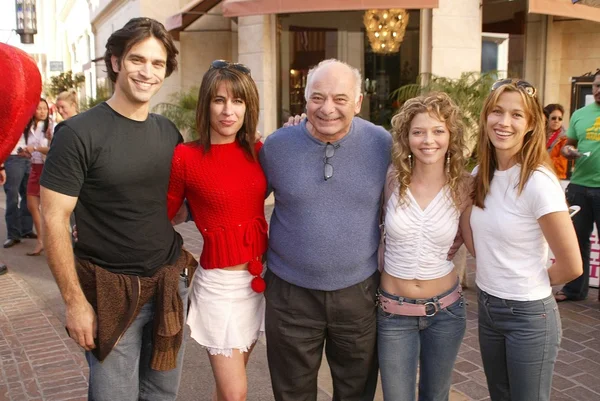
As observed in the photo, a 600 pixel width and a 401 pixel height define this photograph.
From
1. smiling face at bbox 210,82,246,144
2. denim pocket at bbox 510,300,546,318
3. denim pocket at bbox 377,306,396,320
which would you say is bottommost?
denim pocket at bbox 377,306,396,320

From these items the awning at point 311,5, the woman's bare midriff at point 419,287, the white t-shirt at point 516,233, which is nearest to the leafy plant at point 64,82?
the awning at point 311,5

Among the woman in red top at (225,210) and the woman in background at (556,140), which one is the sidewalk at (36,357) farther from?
the woman in background at (556,140)

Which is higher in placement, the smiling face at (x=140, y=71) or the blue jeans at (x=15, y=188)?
the smiling face at (x=140, y=71)

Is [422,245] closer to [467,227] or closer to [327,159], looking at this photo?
[467,227]

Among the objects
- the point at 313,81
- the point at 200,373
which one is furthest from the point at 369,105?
the point at 313,81

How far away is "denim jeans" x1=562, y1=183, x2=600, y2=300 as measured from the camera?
203 inches

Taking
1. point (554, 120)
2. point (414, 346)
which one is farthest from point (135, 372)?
point (554, 120)

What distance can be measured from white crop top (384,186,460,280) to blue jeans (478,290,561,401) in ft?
0.92

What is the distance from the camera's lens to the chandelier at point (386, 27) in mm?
10062

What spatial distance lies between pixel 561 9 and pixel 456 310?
25.4 feet

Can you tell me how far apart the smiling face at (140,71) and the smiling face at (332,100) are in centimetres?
69

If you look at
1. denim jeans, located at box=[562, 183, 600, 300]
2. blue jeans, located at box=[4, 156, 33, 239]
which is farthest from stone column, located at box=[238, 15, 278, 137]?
denim jeans, located at box=[562, 183, 600, 300]

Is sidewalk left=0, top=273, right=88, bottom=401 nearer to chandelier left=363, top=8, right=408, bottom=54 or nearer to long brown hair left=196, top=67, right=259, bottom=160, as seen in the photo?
long brown hair left=196, top=67, right=259, bottom=160

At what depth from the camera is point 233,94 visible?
2732 mm
